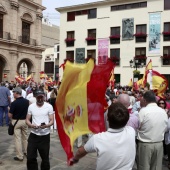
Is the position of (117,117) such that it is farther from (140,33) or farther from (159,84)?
(140,33)

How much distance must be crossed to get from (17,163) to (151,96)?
3.30m

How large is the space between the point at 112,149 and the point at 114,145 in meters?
0.04

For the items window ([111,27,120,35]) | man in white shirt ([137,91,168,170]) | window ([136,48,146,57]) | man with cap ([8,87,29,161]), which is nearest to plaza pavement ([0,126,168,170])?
man with cap ([8,87,29,161])

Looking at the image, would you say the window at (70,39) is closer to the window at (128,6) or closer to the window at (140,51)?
the window at (128,6)

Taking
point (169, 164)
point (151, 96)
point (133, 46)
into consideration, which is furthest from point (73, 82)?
point (133, 46)

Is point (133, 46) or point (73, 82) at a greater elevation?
point (133, 46)

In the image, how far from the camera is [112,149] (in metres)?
2.26

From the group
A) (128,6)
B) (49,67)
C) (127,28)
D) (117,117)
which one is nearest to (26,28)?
(127,28)

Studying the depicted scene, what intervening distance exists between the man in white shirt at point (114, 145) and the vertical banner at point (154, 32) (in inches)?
1067

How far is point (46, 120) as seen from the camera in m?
4.82

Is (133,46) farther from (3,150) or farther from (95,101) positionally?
(95,101)

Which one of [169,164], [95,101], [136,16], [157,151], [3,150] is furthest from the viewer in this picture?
[136,16]

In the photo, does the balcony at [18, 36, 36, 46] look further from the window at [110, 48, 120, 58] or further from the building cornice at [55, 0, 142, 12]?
the window at [110, 48, 120, 58]

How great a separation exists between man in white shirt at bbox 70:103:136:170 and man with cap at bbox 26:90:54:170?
2.41 metres
